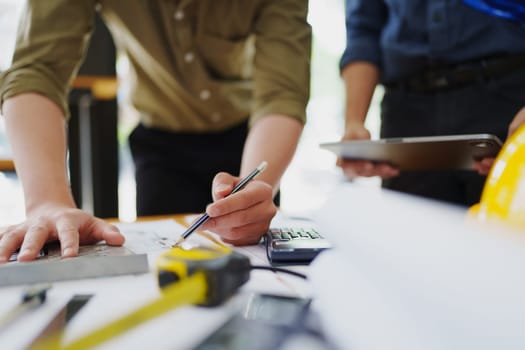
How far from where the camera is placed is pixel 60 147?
2.45ft

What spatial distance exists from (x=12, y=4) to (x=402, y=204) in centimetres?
174

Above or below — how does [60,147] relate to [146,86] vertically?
below

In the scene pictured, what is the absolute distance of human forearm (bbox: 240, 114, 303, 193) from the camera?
2.64 feet

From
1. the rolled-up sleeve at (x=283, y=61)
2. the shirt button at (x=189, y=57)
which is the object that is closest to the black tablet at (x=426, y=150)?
the rolled-up sleeve at (x=283, y=61)

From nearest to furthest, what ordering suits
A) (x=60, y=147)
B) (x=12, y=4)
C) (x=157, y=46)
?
(x=60, y=147) → (x=157, y=46) → (x=12, y=4)

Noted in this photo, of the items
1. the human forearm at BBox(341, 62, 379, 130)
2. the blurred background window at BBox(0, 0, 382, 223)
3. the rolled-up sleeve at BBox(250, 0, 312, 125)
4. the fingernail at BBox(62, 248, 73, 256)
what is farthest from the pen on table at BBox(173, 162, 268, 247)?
the blurred background window at BBox(0, 0, 382, 223)

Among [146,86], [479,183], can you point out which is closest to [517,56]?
[479,183]

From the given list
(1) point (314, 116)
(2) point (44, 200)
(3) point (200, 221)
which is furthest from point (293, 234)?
(1) point (314, 116)

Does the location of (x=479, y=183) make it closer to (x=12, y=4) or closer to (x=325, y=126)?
(x=12, y=4)

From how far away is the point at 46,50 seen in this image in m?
0.79

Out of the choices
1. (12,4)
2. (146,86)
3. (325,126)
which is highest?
(12,4)

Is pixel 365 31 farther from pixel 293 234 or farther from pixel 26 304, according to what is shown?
pixel 26 304

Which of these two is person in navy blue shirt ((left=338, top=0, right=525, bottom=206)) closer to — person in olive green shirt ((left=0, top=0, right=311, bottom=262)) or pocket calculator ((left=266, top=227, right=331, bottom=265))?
person in olive green shirt ((left=0, top=0, right=311, bottom=262))

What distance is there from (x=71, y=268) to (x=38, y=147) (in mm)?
312
